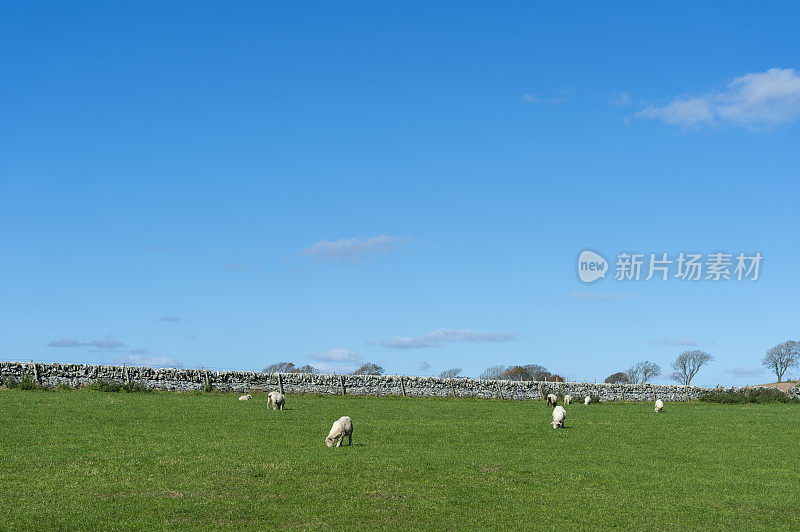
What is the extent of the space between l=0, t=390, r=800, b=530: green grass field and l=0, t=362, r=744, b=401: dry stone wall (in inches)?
757

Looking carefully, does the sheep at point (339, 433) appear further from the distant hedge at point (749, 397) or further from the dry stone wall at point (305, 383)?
the distant hedge at point (749, 397)

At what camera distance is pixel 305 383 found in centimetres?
5934

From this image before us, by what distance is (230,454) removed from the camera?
Result: 893 inches

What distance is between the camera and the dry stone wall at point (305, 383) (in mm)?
52656

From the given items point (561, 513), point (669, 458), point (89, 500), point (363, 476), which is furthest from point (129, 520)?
point (669, 458)

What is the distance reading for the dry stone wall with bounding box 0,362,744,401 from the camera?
52656 millimetres

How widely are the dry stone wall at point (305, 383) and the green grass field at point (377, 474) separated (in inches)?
757

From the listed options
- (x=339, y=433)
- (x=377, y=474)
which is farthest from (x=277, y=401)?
(x=377, y=474)

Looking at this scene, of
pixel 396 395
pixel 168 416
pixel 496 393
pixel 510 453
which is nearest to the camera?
pixel 510 453

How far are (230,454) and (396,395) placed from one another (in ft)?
132

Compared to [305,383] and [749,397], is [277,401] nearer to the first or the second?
[305,383]

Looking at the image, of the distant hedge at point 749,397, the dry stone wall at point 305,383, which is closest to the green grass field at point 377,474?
the dry stone wall at point 305,383

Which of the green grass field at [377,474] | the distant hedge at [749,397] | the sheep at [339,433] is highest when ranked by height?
the sheep at [339,433]

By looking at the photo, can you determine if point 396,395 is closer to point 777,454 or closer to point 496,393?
point 496,393
